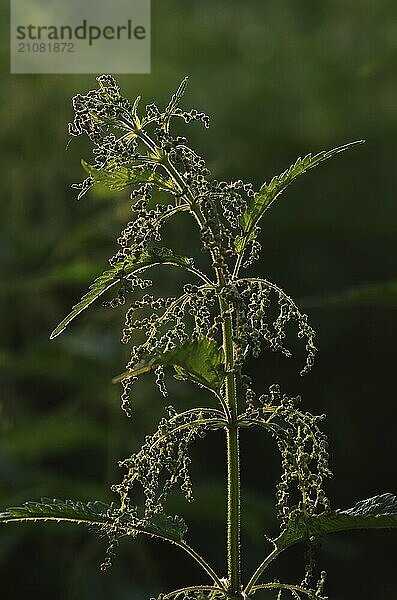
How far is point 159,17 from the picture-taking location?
2.44 metres

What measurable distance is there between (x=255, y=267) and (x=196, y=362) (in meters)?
1.63

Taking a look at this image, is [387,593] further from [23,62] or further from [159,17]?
[159,17]

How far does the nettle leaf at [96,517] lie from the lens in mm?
573

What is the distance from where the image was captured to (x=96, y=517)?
58cm

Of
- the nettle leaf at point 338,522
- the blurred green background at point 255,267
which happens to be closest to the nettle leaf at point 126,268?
the nettle leaf at point 338,522

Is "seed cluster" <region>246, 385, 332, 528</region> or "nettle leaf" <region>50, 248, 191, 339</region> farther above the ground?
"nettle leaf" <region>50, 248, 191, 339</region>

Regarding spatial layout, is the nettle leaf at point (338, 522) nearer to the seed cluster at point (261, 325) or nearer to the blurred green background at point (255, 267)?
the seed cluster at point (261, 325)

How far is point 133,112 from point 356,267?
1.67 m

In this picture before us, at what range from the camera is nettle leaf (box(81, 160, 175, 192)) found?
561mm

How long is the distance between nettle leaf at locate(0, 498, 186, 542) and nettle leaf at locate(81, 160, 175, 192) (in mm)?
175

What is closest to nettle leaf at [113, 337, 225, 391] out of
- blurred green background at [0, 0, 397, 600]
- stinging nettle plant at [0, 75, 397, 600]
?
stinging nettle plant at [0, 75, 397, 600]

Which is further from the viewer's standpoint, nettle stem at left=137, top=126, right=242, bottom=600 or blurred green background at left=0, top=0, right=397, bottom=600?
blurred green background at left=0, top=0, right=397, bottom=600

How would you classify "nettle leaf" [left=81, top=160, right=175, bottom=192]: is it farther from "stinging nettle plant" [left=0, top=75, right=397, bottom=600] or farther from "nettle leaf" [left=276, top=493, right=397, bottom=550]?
"nettle leaf" [left=276, top=493, right=397, bottom=550]

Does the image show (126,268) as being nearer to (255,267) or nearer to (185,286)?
(185,286)
